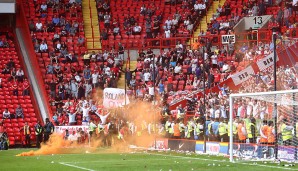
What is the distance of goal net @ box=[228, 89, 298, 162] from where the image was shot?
25.2 metres

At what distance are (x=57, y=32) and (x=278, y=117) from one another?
29028 millimetres

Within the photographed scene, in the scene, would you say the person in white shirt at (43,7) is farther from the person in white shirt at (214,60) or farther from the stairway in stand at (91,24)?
the person in white shirt at (214,60)

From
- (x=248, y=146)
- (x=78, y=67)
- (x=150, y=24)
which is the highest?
(x=150, y=24)

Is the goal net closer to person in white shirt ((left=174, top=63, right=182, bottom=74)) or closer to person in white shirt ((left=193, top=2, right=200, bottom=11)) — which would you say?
person in white shirt ((left=174, top=63, right=182, bottom=74))

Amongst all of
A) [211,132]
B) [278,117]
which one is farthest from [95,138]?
[278,117]

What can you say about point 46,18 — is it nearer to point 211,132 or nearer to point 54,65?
point 54,65

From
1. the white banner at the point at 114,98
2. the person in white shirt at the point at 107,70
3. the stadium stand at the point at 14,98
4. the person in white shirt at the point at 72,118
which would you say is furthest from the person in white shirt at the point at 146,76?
the stadium stand at the point at 14,98

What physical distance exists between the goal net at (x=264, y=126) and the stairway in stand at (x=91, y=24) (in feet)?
77.5

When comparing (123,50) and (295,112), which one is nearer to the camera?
(295,112)

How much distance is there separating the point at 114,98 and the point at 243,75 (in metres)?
7.88

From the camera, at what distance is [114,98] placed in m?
41.5

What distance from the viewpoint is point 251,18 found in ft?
151

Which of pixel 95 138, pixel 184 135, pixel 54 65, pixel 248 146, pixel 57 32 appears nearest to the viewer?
pixel 248 146

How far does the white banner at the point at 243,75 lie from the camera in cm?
3700
